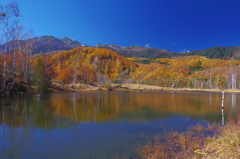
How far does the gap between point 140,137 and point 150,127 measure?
2293 millimetres

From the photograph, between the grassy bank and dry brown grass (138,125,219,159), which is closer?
the grassy bank

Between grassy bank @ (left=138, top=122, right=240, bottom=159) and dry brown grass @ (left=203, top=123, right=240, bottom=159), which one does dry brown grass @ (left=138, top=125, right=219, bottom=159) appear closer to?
grassy bank @ (left=138, top=122, right=240, bottom=159)

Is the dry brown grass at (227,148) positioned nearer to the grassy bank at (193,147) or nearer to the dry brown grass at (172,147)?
the grassy bank at (193,147)

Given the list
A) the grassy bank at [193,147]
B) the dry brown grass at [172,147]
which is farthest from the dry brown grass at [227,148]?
the dry brown grass at [172,147]

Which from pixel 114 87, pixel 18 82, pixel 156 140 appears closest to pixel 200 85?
pixel 114 87

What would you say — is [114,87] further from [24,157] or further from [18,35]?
[24,157]

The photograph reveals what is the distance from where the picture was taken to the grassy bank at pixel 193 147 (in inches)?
212

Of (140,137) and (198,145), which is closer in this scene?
(198,145)

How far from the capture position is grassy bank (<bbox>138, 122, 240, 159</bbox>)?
540 centimetres

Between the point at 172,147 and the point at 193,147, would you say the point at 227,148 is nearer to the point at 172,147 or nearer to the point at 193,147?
the point at 193,147

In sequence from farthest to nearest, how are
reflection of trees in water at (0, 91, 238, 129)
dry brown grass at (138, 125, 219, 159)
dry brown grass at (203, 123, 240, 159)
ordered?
reflection of trees in water at (0, 91, 238, 129) → dry brown grass at (138, 125, 219, 159) → dry brown grass at (203, 123, 240, 159)

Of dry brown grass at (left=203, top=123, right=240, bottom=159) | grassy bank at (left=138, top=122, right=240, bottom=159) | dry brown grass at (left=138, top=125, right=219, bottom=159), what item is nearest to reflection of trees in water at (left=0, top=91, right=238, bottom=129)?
dry brown grass at (left=138, top=125, right=219, bottom=159)

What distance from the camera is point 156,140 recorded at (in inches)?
312

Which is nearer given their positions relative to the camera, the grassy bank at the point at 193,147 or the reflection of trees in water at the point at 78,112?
the grassy bank at the point at 193,147
